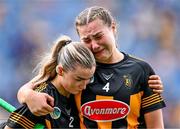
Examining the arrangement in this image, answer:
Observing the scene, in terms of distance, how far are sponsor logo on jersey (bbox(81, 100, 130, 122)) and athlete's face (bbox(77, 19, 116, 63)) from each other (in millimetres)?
176

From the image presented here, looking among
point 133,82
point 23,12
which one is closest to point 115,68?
point 133,82

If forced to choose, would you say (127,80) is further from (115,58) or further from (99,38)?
(99,38)

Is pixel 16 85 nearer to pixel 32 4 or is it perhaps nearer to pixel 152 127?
pixel 32 4

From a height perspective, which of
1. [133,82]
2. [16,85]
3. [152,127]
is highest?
[133,82]

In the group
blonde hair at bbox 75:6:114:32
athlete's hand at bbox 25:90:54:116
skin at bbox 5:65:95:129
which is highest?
blonde hair at bbox 75:6:114:32

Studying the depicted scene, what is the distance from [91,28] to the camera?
1560mm

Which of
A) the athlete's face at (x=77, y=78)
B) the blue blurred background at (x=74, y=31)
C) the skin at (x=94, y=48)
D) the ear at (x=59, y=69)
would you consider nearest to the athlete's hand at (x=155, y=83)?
the skin at (x=94, y=48)

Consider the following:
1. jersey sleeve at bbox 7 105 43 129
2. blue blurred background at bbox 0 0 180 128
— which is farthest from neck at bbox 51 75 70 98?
blue blurred background at bbox 0 0 180 128

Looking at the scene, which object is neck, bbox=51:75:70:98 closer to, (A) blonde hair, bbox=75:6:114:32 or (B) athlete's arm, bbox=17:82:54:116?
(B) athlete's arm, bbox=17:82:54:116

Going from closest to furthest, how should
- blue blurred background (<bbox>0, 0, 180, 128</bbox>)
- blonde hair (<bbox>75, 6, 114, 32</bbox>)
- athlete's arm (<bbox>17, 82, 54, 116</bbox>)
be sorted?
athlete's arm (<bbox>17, 82, 54, 116</bbox>) → blonde hair (<bbox>75, 6, 114, 32</bbox>) → blue blurred background (<bbox>0, 0, 180, 128</bbox>)

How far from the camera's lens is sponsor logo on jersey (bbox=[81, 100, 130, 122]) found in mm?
1621

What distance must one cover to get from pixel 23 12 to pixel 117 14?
0.71 m

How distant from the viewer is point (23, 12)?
125 inches

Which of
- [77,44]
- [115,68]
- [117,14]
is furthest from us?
[117,14]
